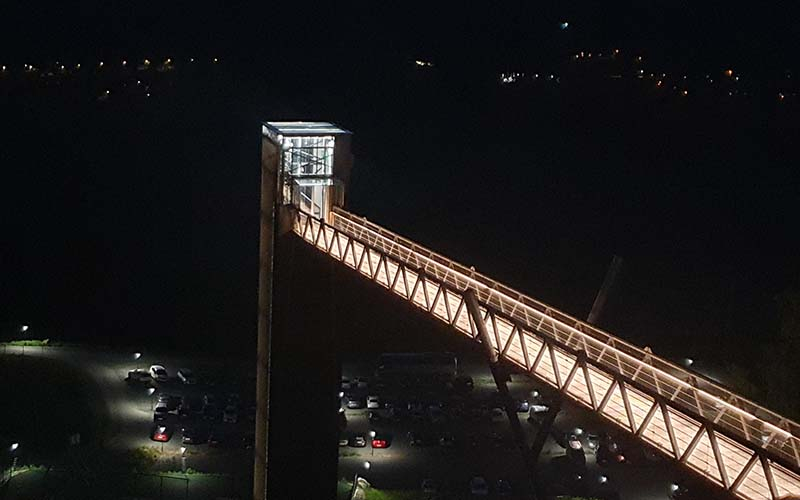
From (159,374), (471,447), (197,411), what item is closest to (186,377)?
(159,374)

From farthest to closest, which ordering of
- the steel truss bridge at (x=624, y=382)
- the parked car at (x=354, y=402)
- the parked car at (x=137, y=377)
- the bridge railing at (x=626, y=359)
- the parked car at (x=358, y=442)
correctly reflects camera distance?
the parked car at (x=137, y=377) → the parked car at (x=354, y=402) → the parked car at (x=358, y=442) → the bridge railing at (x=626, y=359) → the steel truss bridge at (x=624, y=382)

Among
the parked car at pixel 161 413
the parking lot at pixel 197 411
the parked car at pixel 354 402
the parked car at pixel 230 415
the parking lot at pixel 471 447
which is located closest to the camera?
the parking lot at pixel 471 447

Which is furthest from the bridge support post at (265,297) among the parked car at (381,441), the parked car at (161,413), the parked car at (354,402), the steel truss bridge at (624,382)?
the parked car at (354,402)

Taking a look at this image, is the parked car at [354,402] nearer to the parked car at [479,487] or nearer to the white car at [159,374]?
the parked car at [479,487]

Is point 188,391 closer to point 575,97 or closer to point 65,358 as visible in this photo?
point 65,358

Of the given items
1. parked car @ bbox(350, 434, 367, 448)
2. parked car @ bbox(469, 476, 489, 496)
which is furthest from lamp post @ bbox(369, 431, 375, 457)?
parked car @ bbox(469, 476, 489, 496)
